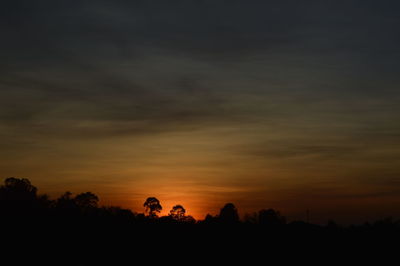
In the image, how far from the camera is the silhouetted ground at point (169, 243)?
59844 millimetres

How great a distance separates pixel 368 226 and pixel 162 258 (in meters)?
44.2

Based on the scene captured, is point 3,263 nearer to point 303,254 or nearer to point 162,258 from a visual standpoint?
point 162,258

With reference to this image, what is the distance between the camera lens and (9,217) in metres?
70.4

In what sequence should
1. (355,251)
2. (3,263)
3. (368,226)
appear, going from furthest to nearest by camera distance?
(368,226) < (355,251) < (3,263)

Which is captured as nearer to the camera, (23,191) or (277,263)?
(277,263)

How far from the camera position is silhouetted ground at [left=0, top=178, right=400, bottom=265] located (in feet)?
196

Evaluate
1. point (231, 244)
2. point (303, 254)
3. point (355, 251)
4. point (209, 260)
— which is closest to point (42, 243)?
point (209, 260)

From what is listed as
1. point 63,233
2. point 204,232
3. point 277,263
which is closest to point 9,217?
point 63,233

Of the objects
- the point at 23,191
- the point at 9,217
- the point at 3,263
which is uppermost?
the point at 23,191

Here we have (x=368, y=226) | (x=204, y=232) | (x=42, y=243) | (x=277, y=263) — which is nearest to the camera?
(x=42, y=243)

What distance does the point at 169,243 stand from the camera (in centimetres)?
6831

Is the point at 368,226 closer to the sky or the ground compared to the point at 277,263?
closer to the sky

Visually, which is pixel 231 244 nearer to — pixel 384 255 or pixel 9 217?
pixel 384 255

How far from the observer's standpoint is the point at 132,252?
6322 cm
